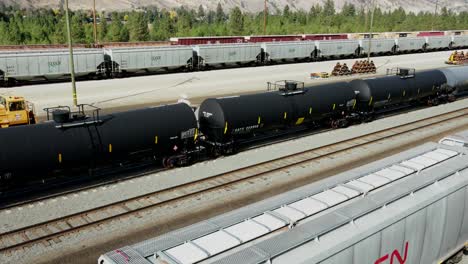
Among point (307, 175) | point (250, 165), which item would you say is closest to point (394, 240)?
point (307, 175)

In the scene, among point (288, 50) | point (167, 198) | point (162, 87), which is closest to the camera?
point (167, 198)

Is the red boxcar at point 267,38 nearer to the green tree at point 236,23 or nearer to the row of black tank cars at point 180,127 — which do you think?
the green tree at point 236,23

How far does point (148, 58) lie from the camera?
160 ft

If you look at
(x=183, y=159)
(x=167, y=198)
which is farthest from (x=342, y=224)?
(x=183, y=159)

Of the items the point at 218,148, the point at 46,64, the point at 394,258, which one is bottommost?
the point at 218,148

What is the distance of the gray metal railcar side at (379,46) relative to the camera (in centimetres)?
7289

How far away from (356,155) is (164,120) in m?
11.5

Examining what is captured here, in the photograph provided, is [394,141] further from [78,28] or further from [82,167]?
[78,28]

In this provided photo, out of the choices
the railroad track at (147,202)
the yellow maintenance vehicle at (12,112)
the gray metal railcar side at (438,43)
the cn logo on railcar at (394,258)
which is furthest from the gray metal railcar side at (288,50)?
the cn logo on railcar at (394,258)

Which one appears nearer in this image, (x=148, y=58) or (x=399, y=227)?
(x=399, y=227)

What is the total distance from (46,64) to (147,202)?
30.6m

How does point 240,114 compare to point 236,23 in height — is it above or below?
below

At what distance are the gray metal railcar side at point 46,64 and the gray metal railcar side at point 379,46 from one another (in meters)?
47.5

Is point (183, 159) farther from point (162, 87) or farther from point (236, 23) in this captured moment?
point (236, 23)
